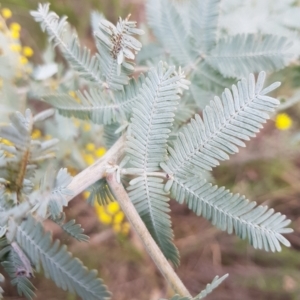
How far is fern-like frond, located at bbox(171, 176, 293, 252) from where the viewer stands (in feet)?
1.70

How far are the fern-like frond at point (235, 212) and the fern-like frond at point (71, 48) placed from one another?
24cm

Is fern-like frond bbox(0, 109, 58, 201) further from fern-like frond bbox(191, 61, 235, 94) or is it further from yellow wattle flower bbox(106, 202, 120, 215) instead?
yellow wattle flower bbox(106, 202, 120, 215)

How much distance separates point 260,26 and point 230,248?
0.86m

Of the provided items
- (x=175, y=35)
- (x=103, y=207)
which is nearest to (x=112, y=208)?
(x=103, y=207)

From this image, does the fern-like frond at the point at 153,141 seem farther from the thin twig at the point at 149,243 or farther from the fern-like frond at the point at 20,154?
the fern-like frond at the point at 20,154

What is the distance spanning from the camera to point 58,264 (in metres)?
0.46

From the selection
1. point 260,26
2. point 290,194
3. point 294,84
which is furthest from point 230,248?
point 260,26

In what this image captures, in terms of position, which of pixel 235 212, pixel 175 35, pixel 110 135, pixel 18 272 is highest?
pixel 175 35

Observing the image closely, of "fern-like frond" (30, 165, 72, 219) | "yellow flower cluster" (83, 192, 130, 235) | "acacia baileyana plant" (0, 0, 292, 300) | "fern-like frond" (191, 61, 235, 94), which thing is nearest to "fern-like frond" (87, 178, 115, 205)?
"acacia baileyana plant" (0, 0, 292, 300)

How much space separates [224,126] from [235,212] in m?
0.13

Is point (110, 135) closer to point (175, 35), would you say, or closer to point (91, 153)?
point (175, 35)

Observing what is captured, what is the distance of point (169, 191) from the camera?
0.56 m

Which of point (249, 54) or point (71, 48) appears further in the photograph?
point (249, 54)

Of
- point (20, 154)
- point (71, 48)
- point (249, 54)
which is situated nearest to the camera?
point (20, 154)
